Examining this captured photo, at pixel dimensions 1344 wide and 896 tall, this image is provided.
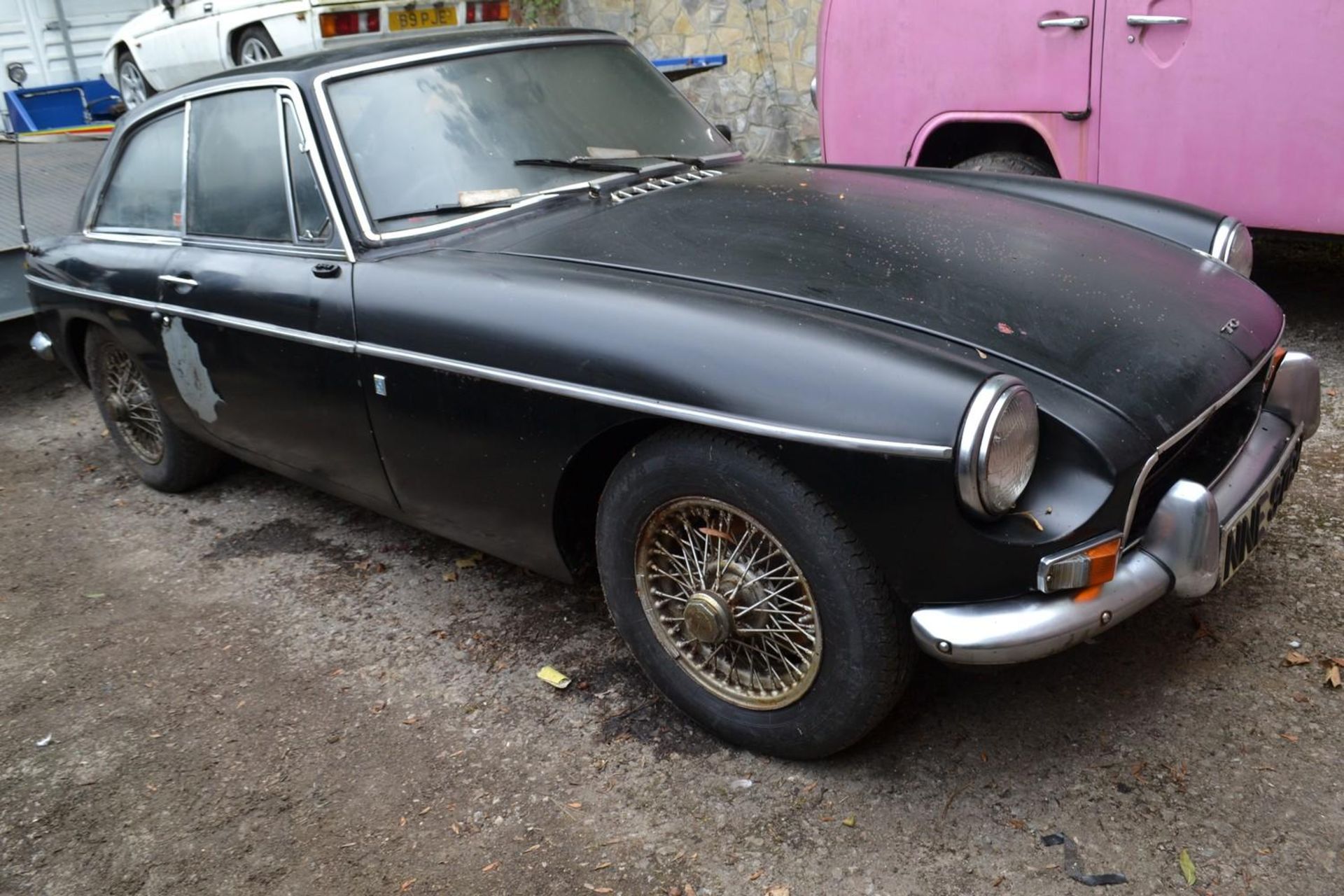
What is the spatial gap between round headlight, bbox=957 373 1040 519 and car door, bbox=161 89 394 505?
1740 mm

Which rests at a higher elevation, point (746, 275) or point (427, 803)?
point (746, 275)

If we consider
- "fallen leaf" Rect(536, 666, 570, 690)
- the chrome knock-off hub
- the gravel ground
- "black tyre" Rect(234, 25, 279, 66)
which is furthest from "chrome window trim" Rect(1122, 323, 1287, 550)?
"black tyre" Rect(234, 25, 279, 66)

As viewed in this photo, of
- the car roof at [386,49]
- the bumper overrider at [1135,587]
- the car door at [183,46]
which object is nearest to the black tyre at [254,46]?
the car door at [183,46]

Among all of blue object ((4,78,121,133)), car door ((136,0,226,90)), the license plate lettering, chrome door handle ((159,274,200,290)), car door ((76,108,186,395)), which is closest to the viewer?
chrome door handle ((159,274,200,290))

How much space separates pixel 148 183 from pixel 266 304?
1.14m

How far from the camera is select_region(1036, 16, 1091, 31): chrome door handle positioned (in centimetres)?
456

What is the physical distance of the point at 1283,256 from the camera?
565cm

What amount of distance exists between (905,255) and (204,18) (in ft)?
28.6

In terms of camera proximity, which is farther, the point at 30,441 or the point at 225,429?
the point at 30,441

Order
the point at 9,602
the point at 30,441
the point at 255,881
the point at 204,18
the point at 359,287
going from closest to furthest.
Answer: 1. the point at 255,881
2. the point at 359,287
3. the point at 9,602
4. the point at 30,441
5. the point at 204,18

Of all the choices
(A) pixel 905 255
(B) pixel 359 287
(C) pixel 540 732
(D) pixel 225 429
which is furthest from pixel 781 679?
(D) pixel 225 429

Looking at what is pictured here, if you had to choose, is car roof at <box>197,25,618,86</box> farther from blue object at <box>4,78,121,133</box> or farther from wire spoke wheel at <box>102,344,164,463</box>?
blue object at <box>4,78,121,133</box>

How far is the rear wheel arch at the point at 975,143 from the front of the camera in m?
4.99

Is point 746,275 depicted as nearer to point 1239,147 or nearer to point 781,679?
point 781,679
